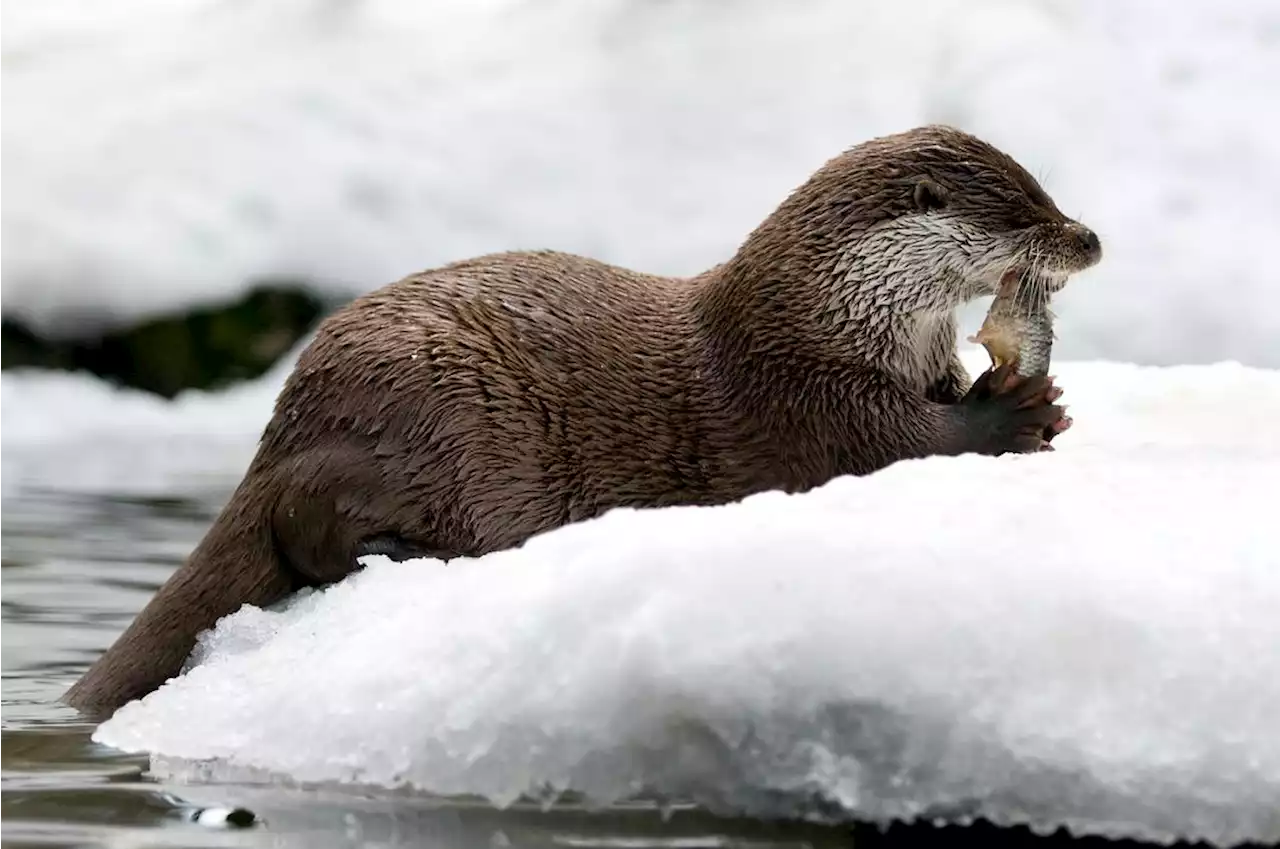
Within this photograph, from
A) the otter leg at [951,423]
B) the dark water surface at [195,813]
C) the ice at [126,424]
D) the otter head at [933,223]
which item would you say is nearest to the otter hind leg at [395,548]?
the dark water surface at [195,813]

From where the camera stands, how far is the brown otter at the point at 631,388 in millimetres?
2561

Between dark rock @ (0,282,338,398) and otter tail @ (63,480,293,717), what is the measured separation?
17.5 ft

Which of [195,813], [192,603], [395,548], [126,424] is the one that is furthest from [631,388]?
[126,424]

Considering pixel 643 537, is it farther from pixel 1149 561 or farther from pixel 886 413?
pixel 886 413

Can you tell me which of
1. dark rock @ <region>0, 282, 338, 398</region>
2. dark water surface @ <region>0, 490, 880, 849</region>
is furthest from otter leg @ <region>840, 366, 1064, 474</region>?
dark rock @ <region>0, 282, 338, 398</region>

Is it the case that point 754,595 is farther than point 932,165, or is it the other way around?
point 932,165

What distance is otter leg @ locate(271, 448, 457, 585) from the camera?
2543 millimetres

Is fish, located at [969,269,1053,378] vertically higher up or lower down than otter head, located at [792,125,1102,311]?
lower down

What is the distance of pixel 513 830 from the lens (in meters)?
1.72

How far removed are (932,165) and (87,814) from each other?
5.18 feet

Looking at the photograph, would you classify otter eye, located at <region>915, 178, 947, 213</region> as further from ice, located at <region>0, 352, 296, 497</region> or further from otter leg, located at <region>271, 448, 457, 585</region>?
ice, located at <region>0, 352, 296, 497</region>

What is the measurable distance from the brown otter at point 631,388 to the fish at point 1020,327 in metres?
0.03

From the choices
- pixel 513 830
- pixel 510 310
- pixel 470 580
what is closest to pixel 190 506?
pixel 510 310

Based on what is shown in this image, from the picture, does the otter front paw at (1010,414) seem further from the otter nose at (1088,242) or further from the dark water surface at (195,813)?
the dark water surface at (195,813)
